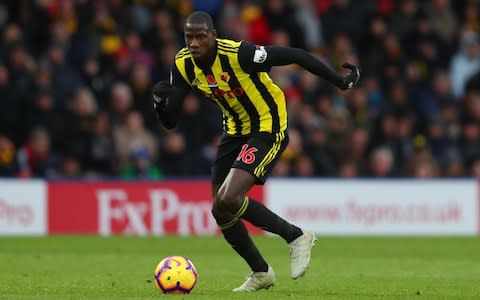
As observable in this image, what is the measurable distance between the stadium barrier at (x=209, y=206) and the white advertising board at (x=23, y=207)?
0.05ft

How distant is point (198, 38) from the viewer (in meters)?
8.72

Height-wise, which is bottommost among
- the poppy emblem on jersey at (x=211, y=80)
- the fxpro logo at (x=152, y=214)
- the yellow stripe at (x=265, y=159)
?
the fxpro logo at (x=152, y=214)

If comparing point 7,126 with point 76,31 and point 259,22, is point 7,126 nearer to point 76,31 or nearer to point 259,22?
point 76,31

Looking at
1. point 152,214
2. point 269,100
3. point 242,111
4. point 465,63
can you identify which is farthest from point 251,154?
point 465,63

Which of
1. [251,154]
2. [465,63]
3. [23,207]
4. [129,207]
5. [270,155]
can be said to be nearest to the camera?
[251,154]

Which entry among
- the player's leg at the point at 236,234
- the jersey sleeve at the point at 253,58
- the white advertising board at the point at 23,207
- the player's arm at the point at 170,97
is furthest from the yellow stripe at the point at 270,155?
the white advertising board at the point at 23,207

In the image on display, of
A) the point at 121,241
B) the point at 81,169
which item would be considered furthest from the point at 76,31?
the point at 121,241

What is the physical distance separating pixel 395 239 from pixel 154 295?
26.3ft

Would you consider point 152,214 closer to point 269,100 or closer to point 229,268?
point 229,268

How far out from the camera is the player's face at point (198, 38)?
8695 mm

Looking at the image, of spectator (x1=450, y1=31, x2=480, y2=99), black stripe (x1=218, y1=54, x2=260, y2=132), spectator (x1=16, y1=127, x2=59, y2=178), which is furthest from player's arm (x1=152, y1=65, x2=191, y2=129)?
spectator (x1=450, y1=31, x2=480, y2=99)

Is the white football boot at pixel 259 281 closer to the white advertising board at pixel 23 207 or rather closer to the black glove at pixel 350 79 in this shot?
the black glove at pixel 350 79

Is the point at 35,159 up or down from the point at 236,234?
down

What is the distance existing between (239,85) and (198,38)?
514 mm
